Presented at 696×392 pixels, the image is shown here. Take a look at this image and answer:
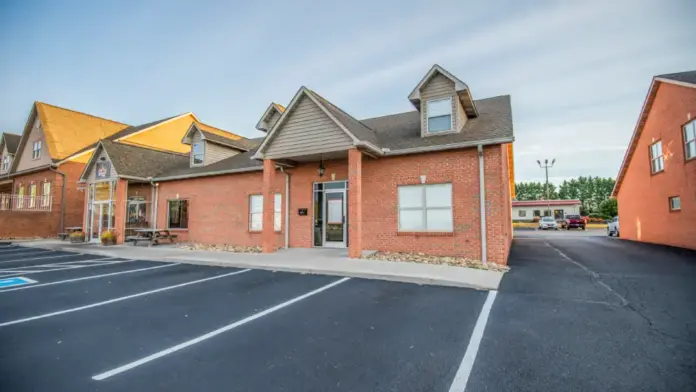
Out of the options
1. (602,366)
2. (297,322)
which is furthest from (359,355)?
(602,366)

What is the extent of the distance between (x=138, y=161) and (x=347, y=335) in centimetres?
2010

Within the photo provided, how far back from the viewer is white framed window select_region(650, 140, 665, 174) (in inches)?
606

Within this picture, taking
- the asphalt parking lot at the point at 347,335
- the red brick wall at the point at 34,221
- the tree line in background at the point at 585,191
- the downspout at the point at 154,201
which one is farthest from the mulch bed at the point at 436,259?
the tree line in background at the point at 585,191

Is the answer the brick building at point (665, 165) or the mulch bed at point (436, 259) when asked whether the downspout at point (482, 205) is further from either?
the brick building at point (665, 165)

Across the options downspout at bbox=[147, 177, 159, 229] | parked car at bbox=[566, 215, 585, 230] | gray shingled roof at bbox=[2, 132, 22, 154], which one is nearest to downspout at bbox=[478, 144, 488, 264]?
downspout at bbox=[147, 177, 159, 229]

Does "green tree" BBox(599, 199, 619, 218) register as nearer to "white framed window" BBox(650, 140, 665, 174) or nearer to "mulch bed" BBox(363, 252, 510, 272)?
"white framed window" BBox(650, 140, 665, 174)

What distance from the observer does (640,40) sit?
11.2 m

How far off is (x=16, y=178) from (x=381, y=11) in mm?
34557

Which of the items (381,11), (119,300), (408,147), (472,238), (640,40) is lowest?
(119,300)

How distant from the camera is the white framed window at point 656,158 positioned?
15389 mm

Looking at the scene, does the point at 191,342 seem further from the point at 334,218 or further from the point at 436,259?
the point at 334,218

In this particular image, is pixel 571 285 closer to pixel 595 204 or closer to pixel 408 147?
pixel 408 147

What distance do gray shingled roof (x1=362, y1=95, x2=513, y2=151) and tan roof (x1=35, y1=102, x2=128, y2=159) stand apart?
80.4 ft

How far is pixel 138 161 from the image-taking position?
19141mm
